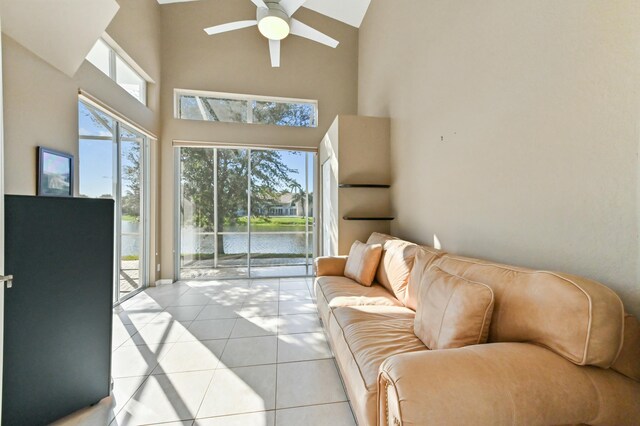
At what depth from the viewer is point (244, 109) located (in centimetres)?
440

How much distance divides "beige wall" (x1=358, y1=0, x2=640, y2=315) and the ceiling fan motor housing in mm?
1452

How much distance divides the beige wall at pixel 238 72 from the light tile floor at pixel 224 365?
1.73m

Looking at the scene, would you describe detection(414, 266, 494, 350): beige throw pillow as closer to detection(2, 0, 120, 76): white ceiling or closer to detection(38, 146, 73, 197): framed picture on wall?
detection(38, 146, 73, 197): framed picture on wall

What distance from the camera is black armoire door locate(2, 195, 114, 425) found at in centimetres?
129

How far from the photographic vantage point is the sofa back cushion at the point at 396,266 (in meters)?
2.16

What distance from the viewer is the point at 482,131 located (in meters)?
1.84

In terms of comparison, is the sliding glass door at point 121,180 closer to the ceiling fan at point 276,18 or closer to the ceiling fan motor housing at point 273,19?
the ceiling fan at point 276,18

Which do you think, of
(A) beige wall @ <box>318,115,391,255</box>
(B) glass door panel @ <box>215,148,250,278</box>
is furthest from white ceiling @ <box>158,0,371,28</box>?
(B) glass door panel @ <box>215,148,250,278</box>

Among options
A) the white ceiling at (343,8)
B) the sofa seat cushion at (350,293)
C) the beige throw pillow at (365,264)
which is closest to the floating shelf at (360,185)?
the beige throw pillow at (365,264)

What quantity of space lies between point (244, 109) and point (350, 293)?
3.58 meters

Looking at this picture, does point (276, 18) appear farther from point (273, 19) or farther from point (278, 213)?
point (278, 213)

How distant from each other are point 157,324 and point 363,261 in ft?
7.30

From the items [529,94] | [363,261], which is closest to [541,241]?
[529,94]

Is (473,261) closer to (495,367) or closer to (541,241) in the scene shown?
(541,241)
